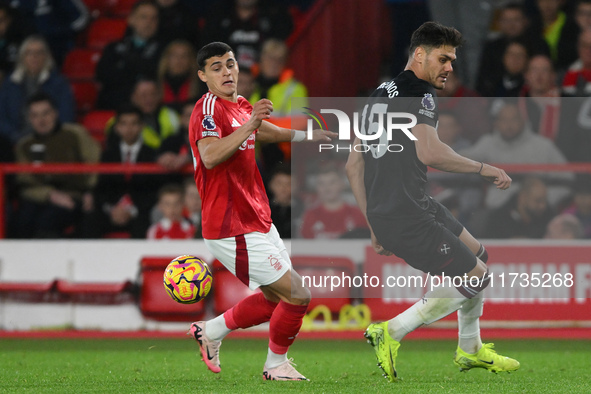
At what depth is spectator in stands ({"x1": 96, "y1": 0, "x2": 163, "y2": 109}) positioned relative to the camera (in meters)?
10.7

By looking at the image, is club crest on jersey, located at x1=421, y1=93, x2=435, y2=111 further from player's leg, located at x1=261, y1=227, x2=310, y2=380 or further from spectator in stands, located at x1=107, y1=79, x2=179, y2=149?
spectator in stands, located at x1=107, y1=79, x2=179, y2=149

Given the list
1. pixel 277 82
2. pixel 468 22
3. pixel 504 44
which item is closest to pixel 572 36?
pixel 504 44

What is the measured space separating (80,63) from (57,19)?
0.64 meters

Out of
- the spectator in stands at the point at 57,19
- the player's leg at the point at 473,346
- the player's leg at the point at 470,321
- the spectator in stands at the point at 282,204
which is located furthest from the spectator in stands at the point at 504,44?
the spectator in stands at the point at 57,19

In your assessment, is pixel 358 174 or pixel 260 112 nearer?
pixel 260 112

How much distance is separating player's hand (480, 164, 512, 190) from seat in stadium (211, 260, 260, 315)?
364cm

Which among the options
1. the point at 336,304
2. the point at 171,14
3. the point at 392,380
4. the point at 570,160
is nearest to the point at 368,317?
the point at 336,304

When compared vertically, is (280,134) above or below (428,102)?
below

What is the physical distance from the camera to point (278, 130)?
5.95 metres

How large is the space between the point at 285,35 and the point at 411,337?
14.1ft

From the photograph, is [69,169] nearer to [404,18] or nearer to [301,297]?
[301,297]

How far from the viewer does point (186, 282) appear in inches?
230

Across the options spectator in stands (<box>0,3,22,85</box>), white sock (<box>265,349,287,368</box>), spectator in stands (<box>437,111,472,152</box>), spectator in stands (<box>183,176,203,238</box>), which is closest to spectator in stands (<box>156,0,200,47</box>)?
spectator in stands (<box>0,3,22,85</box>)

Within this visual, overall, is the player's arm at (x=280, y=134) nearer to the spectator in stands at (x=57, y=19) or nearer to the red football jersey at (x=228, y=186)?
the red football jersey at (x=228, y=186)
